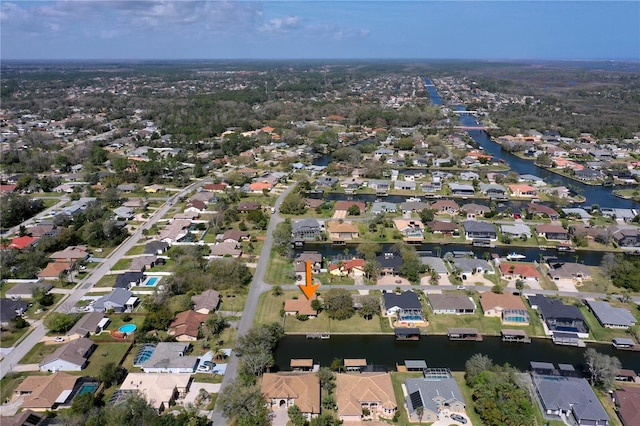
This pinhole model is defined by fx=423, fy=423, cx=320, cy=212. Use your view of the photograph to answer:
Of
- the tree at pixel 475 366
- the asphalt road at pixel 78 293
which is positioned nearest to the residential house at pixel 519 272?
the tree at pixel 475 366

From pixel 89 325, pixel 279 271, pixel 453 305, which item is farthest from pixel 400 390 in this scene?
pixel 89 325

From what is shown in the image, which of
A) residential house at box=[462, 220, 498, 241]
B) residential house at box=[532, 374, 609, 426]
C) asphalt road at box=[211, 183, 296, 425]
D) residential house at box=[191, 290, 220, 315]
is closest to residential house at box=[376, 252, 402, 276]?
asphalt road at box=[211, 183, 296, 425]

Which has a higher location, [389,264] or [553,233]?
[553,233]

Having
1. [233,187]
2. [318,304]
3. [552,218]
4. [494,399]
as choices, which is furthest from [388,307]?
[233,187]

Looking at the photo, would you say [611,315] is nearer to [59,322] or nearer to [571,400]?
[571,400]

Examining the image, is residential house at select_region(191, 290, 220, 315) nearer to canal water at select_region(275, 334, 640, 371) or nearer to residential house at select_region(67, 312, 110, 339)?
residential house at select_region(67, 312, 110, 339)

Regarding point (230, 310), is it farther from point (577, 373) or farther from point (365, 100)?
point (365, 100)
